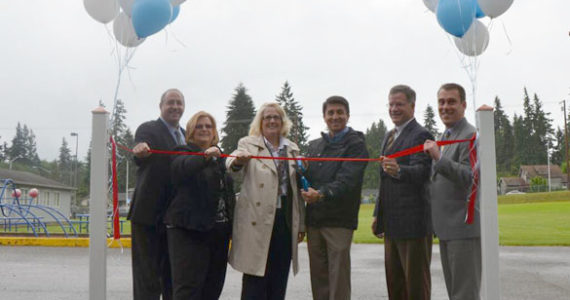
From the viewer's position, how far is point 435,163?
12.7 ft

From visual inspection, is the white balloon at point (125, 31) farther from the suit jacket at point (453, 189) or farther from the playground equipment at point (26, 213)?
the playground equipment at point (26, 213)

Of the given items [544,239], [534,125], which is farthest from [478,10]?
[534,125]

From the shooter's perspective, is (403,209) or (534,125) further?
(534,125)

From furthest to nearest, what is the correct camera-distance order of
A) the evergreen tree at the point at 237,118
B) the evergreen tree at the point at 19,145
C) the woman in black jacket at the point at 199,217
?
the evergreen tree at the point at 19,145 < the evergreen tree at the point at 237,118 < the woman in black jacket at the point at 199,217

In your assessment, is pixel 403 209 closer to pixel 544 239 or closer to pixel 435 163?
pixel 435 163

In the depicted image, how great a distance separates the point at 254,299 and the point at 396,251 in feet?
4.08

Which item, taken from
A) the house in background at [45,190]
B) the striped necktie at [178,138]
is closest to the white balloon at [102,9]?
the striped necktie at [178,138]

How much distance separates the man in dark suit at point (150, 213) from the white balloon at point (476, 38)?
110 inches

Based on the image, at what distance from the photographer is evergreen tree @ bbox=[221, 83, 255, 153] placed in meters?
49.5

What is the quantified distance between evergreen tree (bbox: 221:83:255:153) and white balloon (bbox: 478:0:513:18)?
43798 mm

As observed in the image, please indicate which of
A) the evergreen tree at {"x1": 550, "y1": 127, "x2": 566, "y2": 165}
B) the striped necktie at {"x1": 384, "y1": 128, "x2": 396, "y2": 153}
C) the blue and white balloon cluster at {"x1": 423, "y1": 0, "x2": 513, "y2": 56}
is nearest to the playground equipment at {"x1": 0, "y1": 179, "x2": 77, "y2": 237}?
the striped necktie at {"x1": 384, "y1": 128, "x2": 396, "y2": 153}

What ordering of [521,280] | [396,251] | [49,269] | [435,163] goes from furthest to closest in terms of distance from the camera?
[49,269], [521,280], [396,251], [435,163]

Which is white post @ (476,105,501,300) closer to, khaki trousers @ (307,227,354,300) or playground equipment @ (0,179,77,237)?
khaki trousers @ (307,227,354,300)

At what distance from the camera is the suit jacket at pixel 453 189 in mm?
3793
